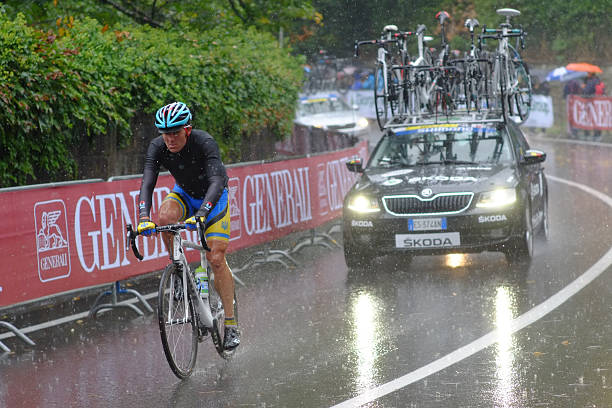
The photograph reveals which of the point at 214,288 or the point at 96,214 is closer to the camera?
the point at 214,288

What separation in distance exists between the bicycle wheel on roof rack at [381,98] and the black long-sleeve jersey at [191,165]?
6.52 meters

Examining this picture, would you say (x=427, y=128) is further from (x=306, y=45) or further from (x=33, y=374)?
(x=306, y=45)

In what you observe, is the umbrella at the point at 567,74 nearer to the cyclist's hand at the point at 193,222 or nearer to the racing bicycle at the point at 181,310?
the racing bicycle at the point at 181,310

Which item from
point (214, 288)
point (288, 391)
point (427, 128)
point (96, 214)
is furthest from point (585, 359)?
point (427, 128)

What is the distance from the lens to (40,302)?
33.6ft

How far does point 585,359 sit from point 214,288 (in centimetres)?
276

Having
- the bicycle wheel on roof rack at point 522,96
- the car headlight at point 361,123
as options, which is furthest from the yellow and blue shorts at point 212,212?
the car headlight at point 361,123

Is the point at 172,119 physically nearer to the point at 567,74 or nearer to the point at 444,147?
the point at 444,147

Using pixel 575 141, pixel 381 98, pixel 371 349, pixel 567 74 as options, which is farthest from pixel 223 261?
pixel 567 74

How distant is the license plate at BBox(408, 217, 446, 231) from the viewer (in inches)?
483

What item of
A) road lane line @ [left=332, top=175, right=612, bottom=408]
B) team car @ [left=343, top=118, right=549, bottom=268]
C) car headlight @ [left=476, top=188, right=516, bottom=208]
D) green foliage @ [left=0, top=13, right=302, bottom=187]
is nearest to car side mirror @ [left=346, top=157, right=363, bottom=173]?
team car @ [left=343, top=118, right=549, bottom=268]

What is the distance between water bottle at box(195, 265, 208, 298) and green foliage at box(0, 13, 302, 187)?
3.84 metres

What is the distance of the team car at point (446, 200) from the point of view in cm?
1230

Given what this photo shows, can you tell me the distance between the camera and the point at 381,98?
15.1 m
